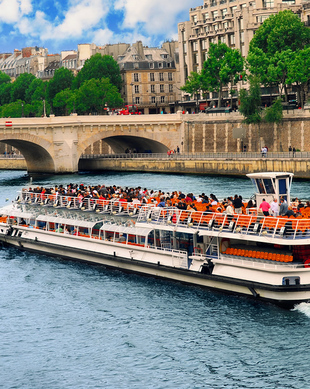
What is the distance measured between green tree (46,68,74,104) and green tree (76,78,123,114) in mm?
15548

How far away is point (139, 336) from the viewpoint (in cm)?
2612

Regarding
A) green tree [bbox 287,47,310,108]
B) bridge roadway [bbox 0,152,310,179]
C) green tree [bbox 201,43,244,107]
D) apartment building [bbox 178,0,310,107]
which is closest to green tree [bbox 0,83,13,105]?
apartment building [bbox 178,0,310,107]

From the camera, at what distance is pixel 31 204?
135 feet

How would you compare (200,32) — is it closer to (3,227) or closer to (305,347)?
(3,227)

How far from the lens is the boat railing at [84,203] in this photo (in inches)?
1383

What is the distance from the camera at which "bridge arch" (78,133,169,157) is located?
283ft

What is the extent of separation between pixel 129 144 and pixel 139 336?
71.5 meters

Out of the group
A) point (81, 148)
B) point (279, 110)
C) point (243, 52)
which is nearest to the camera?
point (279, 110)

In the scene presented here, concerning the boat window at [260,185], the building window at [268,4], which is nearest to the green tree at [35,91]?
the building window at [268,4]

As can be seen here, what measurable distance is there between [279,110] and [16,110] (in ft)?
224

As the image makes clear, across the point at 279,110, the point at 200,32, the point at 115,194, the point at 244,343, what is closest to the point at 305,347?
the point at 244,343

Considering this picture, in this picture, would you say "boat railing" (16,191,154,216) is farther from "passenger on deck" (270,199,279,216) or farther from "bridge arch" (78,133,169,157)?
"bridge arch" (78,133,169,157)

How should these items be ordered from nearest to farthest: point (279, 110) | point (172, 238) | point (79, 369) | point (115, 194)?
1. point (79, 369)
2. point (172, 238)
3. point (115, 194)
4. point (279, 110)

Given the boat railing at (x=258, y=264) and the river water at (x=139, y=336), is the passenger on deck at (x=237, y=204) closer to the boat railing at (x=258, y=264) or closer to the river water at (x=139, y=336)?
the boat railing at (x=258, y=264)
